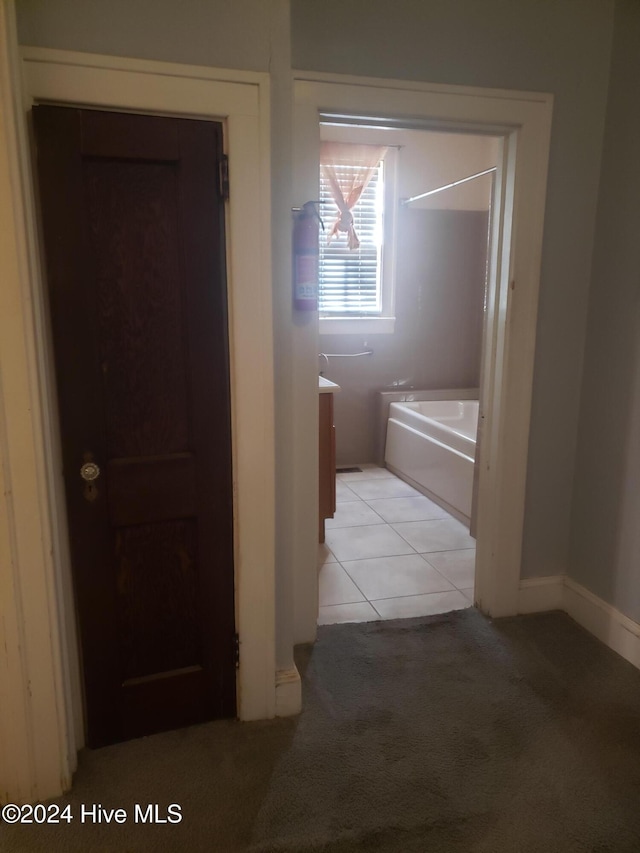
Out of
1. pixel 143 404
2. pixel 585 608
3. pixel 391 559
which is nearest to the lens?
pixel 143 404

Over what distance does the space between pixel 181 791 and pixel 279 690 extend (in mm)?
427

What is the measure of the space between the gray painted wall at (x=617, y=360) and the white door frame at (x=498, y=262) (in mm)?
255

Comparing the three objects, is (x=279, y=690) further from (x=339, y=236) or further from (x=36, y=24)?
(x=339, y=236)

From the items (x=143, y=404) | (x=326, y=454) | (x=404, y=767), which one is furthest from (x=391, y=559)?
(x=143, y=404)

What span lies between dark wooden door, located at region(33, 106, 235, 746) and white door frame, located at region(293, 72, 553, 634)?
522mm

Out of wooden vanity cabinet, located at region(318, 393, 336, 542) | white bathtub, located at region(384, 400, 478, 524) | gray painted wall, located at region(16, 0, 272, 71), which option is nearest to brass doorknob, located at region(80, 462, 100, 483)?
gray painted wall, located at region(16, 0, 272, 71)

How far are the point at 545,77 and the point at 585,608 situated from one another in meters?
2.10

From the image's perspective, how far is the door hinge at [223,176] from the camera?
1733mm

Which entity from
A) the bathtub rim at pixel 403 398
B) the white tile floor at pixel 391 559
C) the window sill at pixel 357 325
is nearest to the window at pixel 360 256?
the window sill at pixel 357 325

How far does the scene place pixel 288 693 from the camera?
2080 mm

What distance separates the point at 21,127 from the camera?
1517mm

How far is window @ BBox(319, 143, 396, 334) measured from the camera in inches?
188

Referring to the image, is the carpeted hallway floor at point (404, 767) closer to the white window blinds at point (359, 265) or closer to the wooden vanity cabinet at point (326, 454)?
the wooden vanity cabinet at point (326, 454)

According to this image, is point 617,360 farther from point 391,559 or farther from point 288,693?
point 288,693
